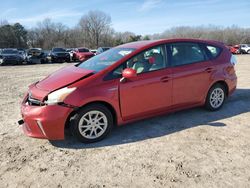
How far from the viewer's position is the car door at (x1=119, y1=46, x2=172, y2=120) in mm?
4141

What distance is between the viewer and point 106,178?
3.07m

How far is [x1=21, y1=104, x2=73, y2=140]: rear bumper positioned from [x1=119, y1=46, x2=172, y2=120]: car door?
0.97m

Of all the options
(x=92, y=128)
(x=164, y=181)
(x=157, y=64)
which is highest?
(x=157, y=64)

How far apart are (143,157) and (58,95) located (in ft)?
5.06

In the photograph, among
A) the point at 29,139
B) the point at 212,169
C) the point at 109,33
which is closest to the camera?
the point at 212,169

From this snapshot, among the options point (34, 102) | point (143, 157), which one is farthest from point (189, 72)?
point (34, 102)

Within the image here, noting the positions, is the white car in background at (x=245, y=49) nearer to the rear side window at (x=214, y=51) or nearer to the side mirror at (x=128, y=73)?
Answer: the rear side window at (x=214, y=51)

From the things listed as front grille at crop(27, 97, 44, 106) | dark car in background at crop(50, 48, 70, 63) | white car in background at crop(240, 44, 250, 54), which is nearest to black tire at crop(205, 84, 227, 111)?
front grille at crop(27, 97, 44, 106)

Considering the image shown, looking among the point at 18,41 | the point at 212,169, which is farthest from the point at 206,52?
the point at 18,41

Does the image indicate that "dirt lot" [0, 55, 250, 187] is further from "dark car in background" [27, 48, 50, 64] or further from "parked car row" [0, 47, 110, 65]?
"dark car in background" [27, 48, 50, 64]

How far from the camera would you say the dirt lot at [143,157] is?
302 cm

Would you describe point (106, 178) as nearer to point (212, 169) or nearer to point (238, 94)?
point (212, 169)

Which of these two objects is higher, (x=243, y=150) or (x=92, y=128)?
(x=92, y=128)

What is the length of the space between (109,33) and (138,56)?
241 ft
